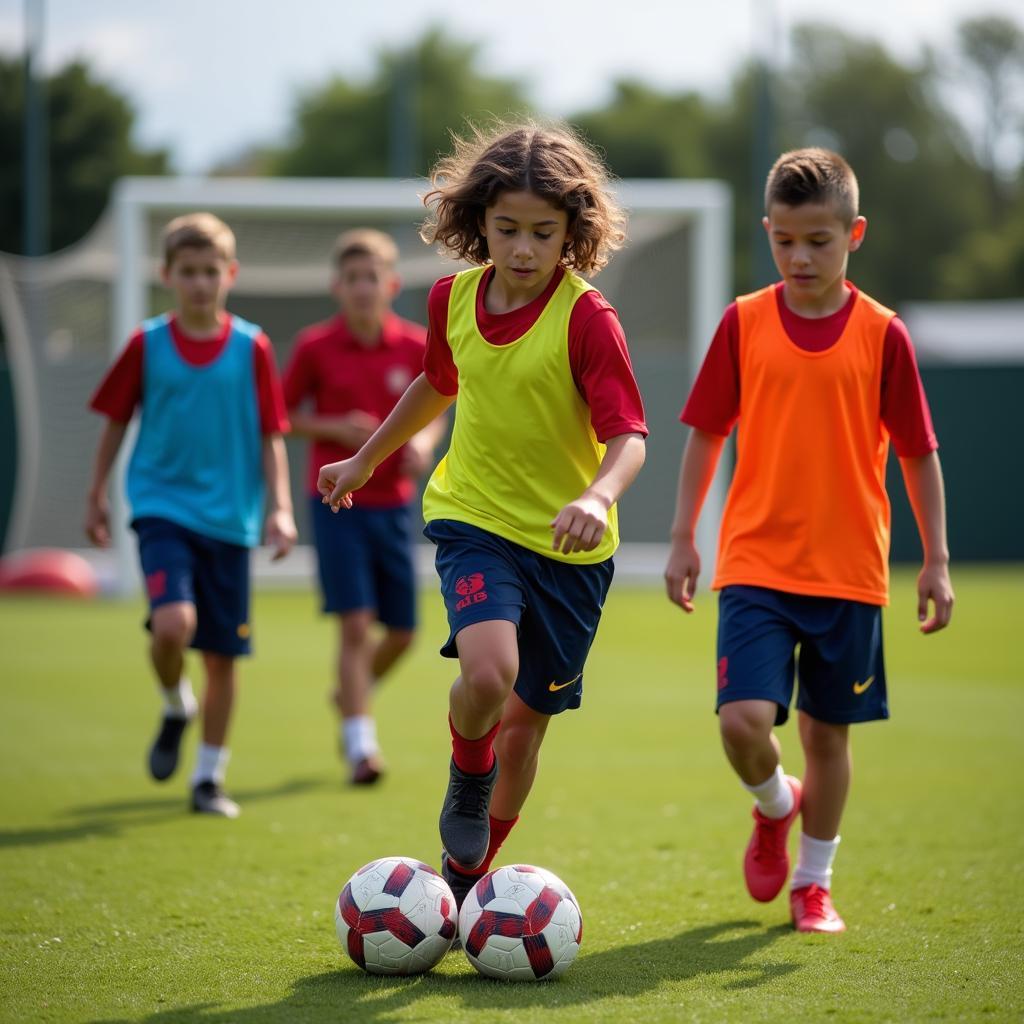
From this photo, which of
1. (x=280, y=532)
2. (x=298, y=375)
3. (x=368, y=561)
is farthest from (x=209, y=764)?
(x=298, y=375)

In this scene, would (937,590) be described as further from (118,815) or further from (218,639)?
(118,815)

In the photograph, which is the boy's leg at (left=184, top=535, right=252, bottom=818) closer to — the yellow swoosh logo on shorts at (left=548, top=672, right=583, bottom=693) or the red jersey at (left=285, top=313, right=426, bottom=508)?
the red jersey at (left=285, top=313, right=426, bottom=508)

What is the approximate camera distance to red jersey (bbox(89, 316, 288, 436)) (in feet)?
19.1

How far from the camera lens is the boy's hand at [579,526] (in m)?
3.23

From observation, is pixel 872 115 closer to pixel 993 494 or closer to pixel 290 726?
pixel 993 494

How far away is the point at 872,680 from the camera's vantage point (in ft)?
13.6

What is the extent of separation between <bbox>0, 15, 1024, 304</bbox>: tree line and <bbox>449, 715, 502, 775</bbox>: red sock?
43154 mm

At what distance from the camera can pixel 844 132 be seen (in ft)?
206

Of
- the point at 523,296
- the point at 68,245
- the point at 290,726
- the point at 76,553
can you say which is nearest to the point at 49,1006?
the point at 523,296

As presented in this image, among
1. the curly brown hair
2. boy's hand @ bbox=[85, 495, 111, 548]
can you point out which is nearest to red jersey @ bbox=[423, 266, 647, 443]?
the curly brown hair

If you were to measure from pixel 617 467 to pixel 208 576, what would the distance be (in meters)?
2.74

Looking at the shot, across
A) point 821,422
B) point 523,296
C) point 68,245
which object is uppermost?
point 68,245

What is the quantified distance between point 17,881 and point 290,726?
365cm

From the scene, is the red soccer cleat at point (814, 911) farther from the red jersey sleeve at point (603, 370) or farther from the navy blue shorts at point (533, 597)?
the red jersey sleeve at point (603, 370)
